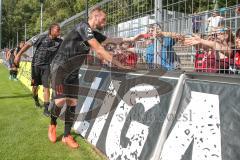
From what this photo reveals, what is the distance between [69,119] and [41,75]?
3.47 m

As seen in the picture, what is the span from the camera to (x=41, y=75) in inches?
390

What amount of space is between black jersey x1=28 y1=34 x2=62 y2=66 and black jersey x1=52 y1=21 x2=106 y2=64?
293cm

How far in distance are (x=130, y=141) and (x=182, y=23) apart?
4.77 feet

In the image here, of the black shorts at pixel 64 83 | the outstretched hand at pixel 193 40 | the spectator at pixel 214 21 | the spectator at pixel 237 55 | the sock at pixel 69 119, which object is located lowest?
the sock at pixel 69 119

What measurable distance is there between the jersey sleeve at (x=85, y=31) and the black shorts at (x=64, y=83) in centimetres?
76

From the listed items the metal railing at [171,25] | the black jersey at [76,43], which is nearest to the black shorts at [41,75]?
the metal railing at [171,25]

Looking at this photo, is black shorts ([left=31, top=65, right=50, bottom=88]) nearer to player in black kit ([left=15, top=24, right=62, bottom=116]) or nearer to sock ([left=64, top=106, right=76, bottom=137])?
player in black kit ([left=15, top=24, right=62, bottom=116])

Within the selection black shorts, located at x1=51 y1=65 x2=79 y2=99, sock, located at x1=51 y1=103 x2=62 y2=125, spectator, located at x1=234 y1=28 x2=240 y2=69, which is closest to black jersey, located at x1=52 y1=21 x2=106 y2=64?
black shorts, located at x1=51 y1=65 x2=79 y2=99

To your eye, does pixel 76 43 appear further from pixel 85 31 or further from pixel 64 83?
pixel 64 83

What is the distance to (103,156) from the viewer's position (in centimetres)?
555

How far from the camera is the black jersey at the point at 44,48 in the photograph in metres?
9.37

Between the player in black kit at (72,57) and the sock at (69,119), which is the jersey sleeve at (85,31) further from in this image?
the sock at (69,119)

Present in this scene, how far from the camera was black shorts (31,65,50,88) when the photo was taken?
9.40m

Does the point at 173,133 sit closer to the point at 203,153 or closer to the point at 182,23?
the point at 203,153
